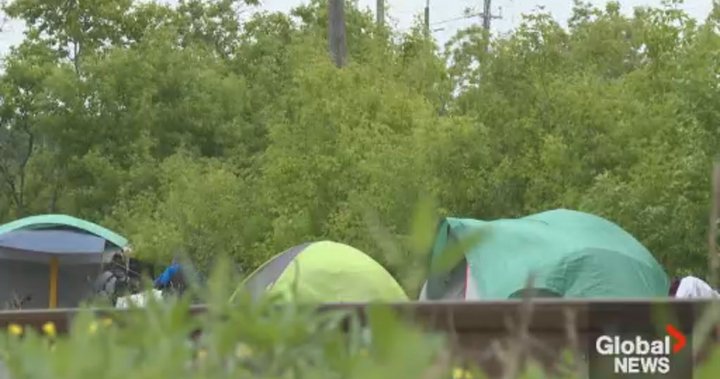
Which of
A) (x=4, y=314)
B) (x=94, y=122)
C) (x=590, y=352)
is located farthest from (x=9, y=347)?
(x=94, y=122)

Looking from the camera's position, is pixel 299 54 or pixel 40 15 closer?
pixel 299 54

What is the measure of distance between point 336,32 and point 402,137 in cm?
735

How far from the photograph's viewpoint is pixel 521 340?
1.37 m

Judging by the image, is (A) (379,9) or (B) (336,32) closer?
(B) (336,32)

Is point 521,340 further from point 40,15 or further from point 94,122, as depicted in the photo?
point 40,15

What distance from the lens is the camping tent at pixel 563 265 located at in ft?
31.4

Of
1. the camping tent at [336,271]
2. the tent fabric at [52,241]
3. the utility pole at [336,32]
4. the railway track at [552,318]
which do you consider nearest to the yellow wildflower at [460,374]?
the railway track at [552,318]

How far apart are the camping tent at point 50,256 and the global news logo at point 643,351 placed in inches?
500

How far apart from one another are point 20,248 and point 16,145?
11.9 metres

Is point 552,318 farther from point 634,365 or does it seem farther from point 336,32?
point 336,32

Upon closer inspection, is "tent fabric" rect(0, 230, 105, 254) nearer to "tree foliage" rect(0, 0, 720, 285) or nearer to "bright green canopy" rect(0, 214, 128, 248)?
"bright green canopy" rect(0, 214, 128, 248)

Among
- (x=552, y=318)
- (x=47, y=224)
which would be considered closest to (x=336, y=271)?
(x=552, y=318)

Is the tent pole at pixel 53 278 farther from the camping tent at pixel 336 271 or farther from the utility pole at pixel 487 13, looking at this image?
the utility pole at pixel 487 13

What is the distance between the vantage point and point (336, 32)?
21766 millimetres
